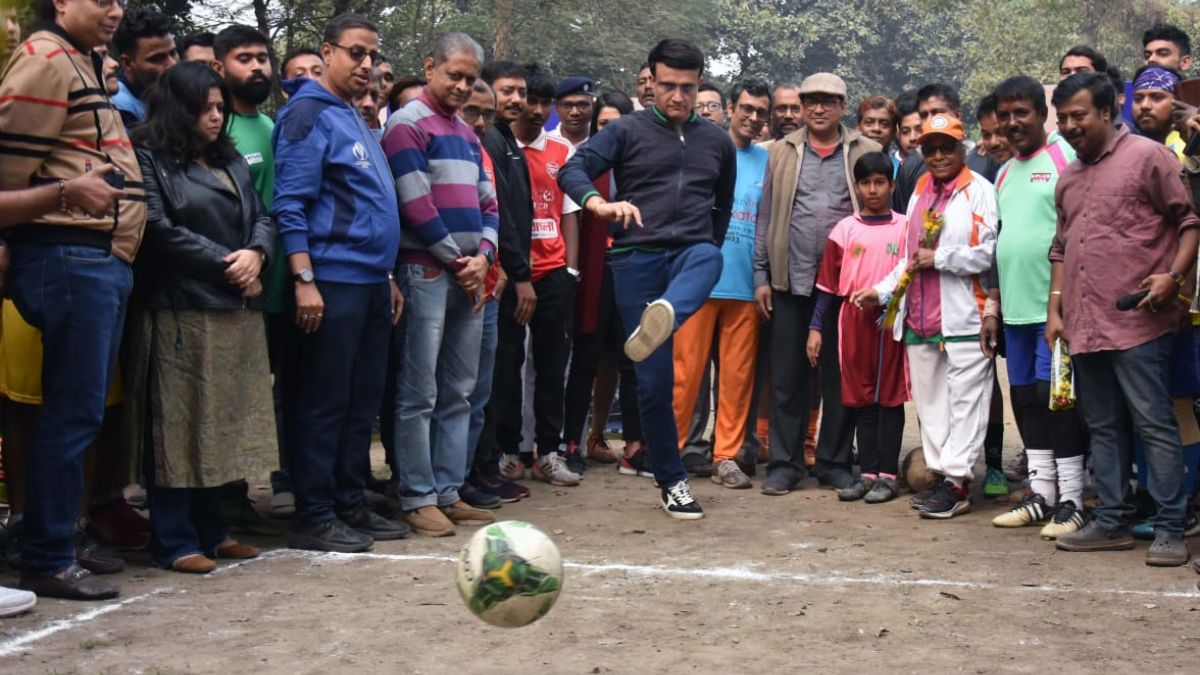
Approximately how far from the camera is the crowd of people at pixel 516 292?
5902mm

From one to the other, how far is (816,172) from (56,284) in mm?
5172

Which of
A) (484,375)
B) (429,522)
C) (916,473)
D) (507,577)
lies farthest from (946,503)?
(507,577)

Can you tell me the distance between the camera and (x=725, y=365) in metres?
9.38

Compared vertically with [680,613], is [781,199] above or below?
above

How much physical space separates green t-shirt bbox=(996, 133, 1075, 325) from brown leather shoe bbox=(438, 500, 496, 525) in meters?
3.16

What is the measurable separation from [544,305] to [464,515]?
1.89 meters

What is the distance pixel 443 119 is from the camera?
7453mm

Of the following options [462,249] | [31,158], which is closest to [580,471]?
[462,249]

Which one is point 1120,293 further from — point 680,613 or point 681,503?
point 680,613

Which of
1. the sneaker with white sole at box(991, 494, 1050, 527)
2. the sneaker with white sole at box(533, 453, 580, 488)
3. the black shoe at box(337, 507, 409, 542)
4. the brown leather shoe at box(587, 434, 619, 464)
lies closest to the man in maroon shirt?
the sneaker with white sole at box(991, 494, 1050, 527)

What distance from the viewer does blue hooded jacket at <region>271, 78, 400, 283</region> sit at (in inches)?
265

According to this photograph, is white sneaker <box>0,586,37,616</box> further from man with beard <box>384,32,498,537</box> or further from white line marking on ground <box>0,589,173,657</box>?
man with beard <box>384,32,498,537</box>

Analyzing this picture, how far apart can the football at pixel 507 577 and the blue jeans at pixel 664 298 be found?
3.05m

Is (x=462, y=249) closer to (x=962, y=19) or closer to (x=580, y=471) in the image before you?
(x=580, y=471)
